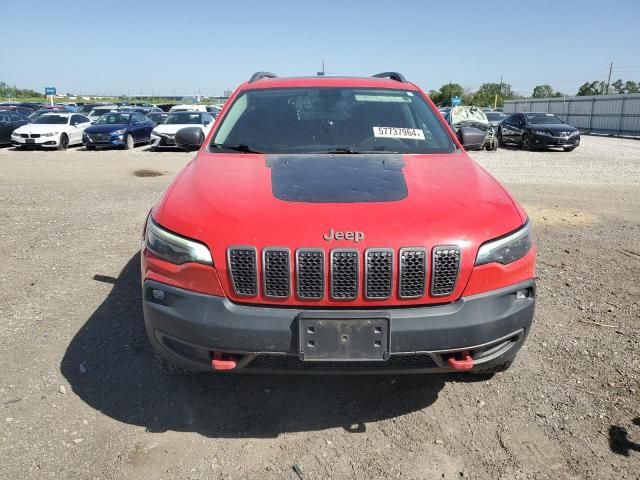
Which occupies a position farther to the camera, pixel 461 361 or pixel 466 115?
pixel 466 115

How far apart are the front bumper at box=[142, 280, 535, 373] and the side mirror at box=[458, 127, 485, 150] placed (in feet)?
6.30

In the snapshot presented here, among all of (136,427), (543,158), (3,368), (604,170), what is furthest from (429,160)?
(543,158)

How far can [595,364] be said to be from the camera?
348 centimetres

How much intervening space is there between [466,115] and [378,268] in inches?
775

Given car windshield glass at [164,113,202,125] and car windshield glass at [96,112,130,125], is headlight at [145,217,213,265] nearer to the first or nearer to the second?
car windshield glass at [164,113,202,125]

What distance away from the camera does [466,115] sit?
20.6m

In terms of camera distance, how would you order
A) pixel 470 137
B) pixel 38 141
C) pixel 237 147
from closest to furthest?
pixel 237 147 → pixel 470 137 → pixel 38 141

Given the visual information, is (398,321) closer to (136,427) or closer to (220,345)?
(220,345)

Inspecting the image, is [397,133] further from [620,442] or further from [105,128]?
[105,128]

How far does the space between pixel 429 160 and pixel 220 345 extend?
180 cm

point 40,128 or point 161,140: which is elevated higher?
point 40,128

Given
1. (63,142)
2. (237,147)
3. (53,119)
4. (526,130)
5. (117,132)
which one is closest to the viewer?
(237,147)

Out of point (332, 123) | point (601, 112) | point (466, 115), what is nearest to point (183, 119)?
point (466, 115)

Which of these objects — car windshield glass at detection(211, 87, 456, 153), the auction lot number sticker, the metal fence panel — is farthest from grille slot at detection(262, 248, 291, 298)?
the metal fence panel
